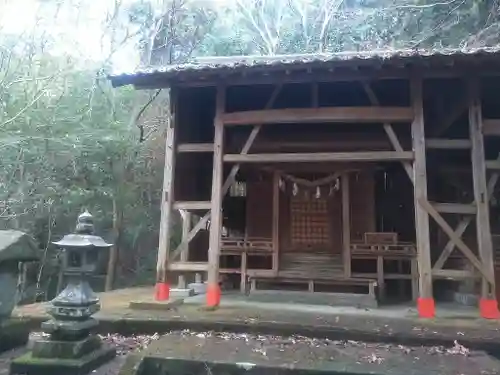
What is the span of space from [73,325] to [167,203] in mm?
3770

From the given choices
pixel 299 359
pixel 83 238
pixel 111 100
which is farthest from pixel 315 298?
pixel 111 100

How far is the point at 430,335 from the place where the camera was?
5.72 metres

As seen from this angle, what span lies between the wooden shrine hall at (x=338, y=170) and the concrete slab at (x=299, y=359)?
196cm

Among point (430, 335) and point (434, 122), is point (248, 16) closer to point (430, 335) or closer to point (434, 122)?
point (434, 122)

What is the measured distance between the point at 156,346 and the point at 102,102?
519 inches

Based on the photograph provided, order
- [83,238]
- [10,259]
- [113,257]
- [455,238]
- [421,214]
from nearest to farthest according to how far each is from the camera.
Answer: [10,259], [83,238], [455,238], [421,214], [113,257]

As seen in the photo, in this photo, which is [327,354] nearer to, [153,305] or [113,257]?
[153,305]

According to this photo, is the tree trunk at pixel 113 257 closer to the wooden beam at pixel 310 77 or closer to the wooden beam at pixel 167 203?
the wooden beam at pixel 167 203

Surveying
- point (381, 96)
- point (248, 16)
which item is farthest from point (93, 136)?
point (248, 16)

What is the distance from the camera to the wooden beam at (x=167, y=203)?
792 centimetres

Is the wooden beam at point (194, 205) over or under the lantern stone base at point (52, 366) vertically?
over

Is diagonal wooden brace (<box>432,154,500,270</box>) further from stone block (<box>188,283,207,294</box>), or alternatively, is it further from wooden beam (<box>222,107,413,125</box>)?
stone block (<box>188,283,207,294</box>)

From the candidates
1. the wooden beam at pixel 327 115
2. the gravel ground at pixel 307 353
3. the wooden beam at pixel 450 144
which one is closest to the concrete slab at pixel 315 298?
the gravel ground at pixel 307 353

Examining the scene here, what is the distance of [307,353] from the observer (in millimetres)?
5098
